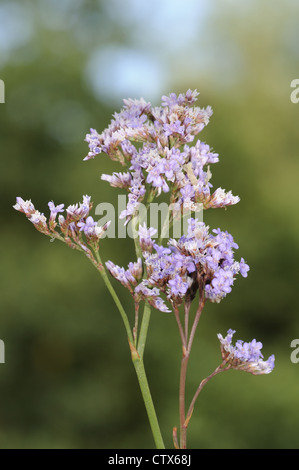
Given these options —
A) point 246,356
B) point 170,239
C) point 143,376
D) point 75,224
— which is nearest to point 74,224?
point 75,224

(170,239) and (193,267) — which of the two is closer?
(193,267)

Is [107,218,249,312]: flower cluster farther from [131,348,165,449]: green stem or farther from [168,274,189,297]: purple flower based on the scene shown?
[131,348,165,449]: green stem

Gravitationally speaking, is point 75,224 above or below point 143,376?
above

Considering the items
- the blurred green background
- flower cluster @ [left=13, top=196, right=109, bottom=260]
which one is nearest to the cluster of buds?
flower cluster @ [left=13, top=196, right=109, bottom=260]

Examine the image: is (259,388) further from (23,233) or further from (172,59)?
(172,59)

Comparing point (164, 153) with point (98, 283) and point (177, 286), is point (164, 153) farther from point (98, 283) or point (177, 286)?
point (98, 283)

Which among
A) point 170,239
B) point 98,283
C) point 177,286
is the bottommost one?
point 177,286
